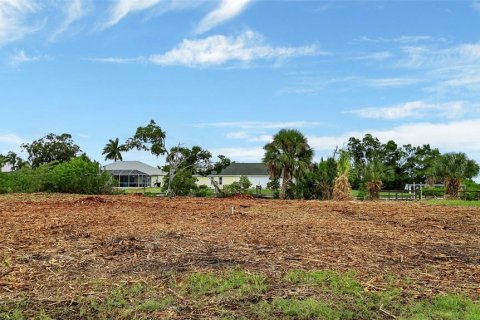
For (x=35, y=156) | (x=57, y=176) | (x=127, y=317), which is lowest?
(x=127, y=317)

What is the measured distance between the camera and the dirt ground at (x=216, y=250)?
458 centimetres

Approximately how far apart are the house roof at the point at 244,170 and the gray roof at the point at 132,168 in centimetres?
858

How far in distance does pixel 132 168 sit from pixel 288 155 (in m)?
38.9

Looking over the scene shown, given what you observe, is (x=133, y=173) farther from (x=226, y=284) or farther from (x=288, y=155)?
(x=226, y=284)

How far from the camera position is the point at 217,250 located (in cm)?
579

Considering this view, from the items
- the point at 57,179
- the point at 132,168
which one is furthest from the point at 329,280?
the point at 132,168

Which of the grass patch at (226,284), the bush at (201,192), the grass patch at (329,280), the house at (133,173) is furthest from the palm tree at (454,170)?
the house at (133,173)

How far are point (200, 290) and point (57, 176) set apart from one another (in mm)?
19082

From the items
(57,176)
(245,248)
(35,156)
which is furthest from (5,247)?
(35,156)

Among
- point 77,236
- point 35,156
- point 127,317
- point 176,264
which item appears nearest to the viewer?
point 127,317

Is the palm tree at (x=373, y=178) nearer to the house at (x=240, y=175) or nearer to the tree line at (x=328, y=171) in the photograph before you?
the tree line at (x=328, y=171)

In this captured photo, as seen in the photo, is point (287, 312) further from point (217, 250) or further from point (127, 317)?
point (217, 250)

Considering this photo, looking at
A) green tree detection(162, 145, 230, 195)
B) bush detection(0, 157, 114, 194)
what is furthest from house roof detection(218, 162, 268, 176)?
bush detection(0, 157, 114, 194)

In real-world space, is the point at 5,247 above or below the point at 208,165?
below
